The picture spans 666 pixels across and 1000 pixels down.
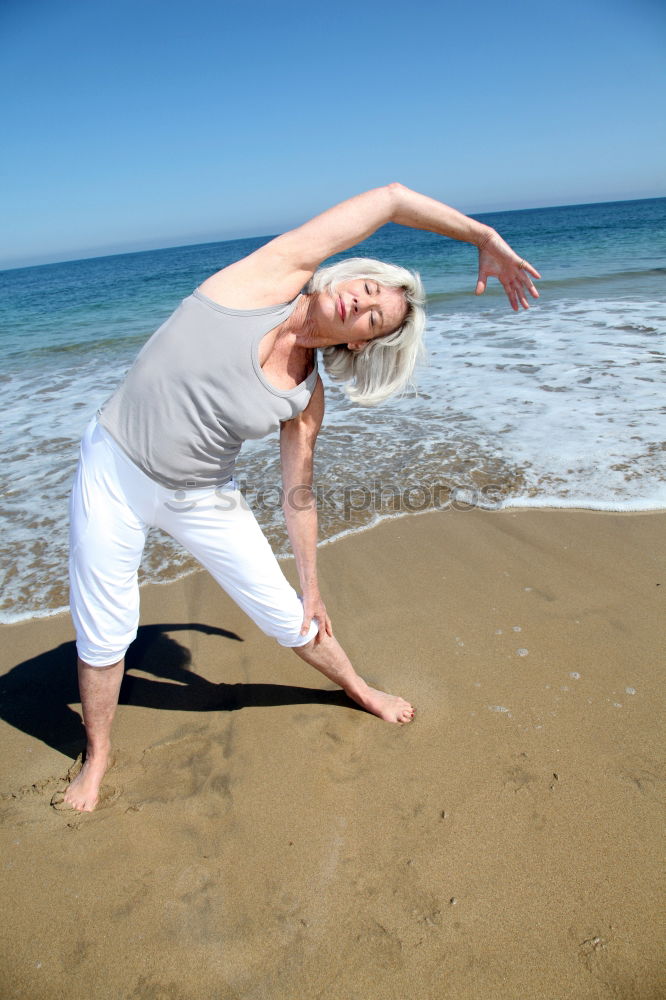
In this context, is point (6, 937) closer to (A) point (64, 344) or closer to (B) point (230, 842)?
(B) point (230, 842)

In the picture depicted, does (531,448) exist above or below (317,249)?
below

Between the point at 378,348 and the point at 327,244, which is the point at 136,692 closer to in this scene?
the point at 378,348

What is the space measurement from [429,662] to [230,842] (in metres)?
1.09

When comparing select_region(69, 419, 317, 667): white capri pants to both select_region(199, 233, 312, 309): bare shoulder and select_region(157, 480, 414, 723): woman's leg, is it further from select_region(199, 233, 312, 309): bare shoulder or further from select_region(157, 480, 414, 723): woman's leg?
select_region(199, 233, 312, 309): bare shoulder

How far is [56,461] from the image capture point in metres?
5.24

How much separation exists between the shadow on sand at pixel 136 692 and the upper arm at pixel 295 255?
5.17 ft

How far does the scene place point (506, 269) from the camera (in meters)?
2.22

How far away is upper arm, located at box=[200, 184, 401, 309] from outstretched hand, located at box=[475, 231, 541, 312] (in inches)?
16.0

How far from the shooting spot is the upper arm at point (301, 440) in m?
2.13

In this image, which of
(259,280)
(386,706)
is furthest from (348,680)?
(259,280)

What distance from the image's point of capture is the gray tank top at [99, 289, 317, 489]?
179cm

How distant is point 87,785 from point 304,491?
1278mm

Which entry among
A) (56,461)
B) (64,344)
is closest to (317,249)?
(56,461)

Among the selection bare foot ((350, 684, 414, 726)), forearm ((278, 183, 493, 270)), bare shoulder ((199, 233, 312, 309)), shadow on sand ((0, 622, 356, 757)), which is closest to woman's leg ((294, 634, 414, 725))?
bare foot ((350, 684, 414, 726))
